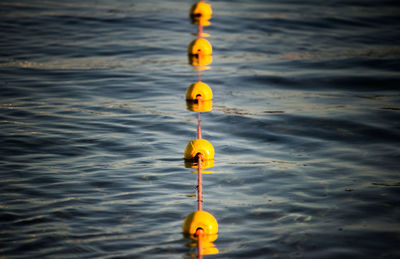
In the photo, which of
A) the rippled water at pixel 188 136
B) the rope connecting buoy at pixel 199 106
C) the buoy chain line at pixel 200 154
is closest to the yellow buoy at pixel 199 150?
the buoy chain line at pixel 200 154

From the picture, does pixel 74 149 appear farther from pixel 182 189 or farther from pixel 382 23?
pixel 382 23

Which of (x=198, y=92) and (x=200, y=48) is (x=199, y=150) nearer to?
(x=198, y=92)

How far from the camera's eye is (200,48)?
34.6 ft

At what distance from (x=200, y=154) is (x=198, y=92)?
2246 millimetres

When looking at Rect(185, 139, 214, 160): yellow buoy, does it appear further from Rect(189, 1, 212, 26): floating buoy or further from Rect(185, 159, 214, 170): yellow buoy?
Rect(189, 1, 212, 26): floating buoy

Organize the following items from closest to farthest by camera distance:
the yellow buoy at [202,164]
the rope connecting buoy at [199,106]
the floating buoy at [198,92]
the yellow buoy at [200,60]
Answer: the yellow buoy at [202,164] → the rope connecting buoy at [199,106] → the floating buoy at [198,92] → the yellow buoy at [200,60]

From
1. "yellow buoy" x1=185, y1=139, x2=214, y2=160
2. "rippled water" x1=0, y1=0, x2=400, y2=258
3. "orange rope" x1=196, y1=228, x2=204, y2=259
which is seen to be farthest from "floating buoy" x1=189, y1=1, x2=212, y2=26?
"orange rope" x1=196, y1=228, x2=204, y2=259

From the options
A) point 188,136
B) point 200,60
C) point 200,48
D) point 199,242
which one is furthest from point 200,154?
point 200,48

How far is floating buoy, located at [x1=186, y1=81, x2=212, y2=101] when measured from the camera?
8125 mm

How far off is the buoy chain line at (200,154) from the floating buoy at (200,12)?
3.01 m

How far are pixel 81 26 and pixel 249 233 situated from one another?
9.27 meters

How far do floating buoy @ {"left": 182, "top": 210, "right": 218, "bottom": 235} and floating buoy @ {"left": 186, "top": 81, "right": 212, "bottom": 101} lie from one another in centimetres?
384

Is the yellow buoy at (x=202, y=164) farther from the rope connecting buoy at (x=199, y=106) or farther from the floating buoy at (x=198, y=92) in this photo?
the floating buoy at (x=198, y=92)

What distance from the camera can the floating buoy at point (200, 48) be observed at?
414 inches
